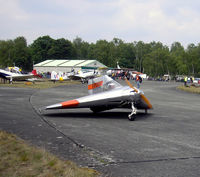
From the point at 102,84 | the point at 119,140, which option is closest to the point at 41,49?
the point at 102,84

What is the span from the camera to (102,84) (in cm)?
1367

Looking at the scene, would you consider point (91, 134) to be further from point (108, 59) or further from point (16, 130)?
point (108, 59)

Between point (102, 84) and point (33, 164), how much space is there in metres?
8.46

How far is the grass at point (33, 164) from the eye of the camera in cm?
502

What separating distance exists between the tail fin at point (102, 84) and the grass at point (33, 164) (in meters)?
7.17

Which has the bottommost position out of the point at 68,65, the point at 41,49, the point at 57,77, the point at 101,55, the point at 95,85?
the point at 95,85

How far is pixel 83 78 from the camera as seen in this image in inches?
2092

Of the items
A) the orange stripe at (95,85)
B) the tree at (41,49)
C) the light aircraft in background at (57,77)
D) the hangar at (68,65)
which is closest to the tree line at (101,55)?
the tree at (41,49)

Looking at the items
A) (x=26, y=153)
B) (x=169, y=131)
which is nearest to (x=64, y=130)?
(x=26, y=153)

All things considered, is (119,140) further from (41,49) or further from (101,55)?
(41,49)

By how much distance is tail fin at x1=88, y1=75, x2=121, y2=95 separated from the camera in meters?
13.4

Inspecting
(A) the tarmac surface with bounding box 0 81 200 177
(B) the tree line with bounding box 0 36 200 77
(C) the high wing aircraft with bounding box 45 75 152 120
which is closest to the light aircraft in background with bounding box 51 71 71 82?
(A) the tarmac surface with bounding box 0 81 200 177

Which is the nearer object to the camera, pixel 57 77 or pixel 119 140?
pixel 119 140

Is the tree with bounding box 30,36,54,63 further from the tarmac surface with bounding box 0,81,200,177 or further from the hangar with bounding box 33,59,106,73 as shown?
the tarmac surface with bounding box 0,81,200,177
